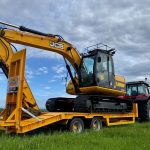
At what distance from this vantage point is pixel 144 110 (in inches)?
800

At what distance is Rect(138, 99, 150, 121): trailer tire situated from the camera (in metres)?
20.3

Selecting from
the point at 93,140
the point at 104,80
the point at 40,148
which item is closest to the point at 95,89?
the point at 104,80

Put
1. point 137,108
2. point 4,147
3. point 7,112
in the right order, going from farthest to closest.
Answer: point 137,108
point 7,112
point 4,147

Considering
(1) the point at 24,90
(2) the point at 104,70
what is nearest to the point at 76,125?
(1) the point at 24,90

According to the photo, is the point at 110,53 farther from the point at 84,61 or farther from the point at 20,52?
the point at 20,52

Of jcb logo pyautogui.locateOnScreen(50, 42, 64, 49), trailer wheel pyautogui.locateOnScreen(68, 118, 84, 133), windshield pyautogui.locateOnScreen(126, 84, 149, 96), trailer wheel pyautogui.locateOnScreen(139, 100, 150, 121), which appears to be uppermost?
jcb logo pyautogui.locateOnScreen(50, 42, 64, 49)

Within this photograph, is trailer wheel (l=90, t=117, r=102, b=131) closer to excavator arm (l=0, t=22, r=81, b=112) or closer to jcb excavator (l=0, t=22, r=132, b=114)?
jcb excavator (l=0, t=22, r=132, b=114)

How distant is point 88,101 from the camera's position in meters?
15.0

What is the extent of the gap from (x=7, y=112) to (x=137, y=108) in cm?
901

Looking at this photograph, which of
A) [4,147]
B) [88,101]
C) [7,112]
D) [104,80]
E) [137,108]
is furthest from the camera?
[137,108]

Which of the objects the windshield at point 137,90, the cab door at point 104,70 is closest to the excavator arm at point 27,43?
the cab door at point 104,70

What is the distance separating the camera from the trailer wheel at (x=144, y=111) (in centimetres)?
2028

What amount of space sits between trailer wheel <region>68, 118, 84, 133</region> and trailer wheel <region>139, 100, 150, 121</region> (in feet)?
23.8

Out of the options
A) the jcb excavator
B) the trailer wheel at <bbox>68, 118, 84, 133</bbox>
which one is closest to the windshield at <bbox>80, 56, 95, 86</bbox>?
the jcb excavator
